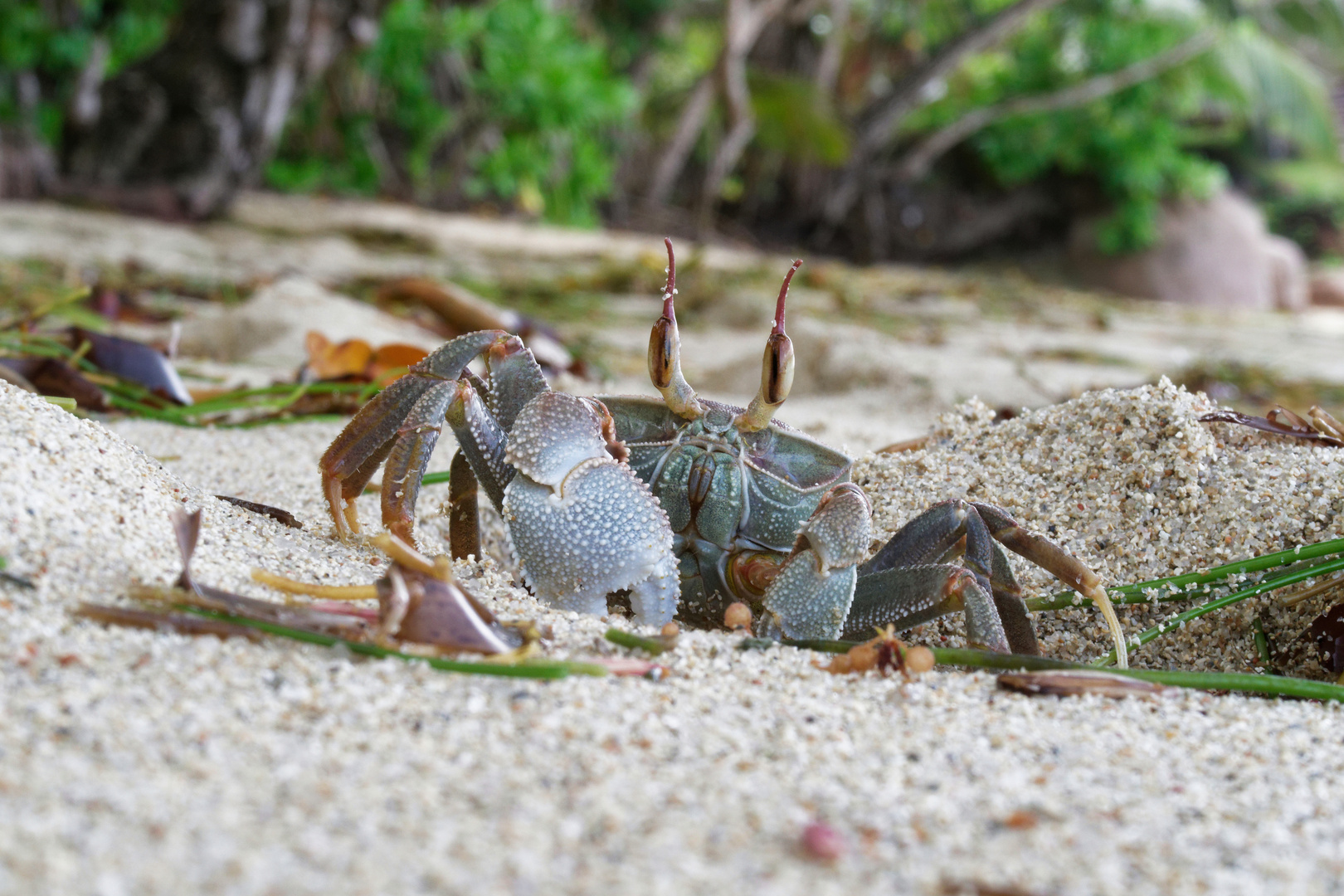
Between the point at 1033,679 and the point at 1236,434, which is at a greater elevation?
the point at 1236,434

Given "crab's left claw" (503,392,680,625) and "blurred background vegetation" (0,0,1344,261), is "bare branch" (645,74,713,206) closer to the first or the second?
"blurred background vegetation" (0,0,1344,261)

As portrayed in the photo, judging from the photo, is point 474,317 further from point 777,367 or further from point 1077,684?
point 1077,684

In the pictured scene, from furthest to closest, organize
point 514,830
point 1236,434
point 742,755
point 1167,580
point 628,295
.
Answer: point 628,295, point 1236,434, point 1167,580, point 742,755, point 514,830

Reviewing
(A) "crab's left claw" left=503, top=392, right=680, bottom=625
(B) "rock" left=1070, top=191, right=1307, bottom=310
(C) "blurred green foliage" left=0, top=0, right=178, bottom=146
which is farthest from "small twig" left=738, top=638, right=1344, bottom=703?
(B) "rock" left=1070, top=191, right=1307, bottom=310

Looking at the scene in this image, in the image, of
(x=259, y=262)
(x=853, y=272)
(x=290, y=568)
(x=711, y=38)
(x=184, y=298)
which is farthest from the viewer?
(x=711, y=38)

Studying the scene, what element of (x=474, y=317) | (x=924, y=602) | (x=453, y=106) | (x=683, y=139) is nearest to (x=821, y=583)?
(x=924, y=602)

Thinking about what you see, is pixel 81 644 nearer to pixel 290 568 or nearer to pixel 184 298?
pixel 290 568

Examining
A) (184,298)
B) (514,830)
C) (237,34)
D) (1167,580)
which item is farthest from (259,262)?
(514,830)

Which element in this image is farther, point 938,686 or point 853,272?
point 853,272
